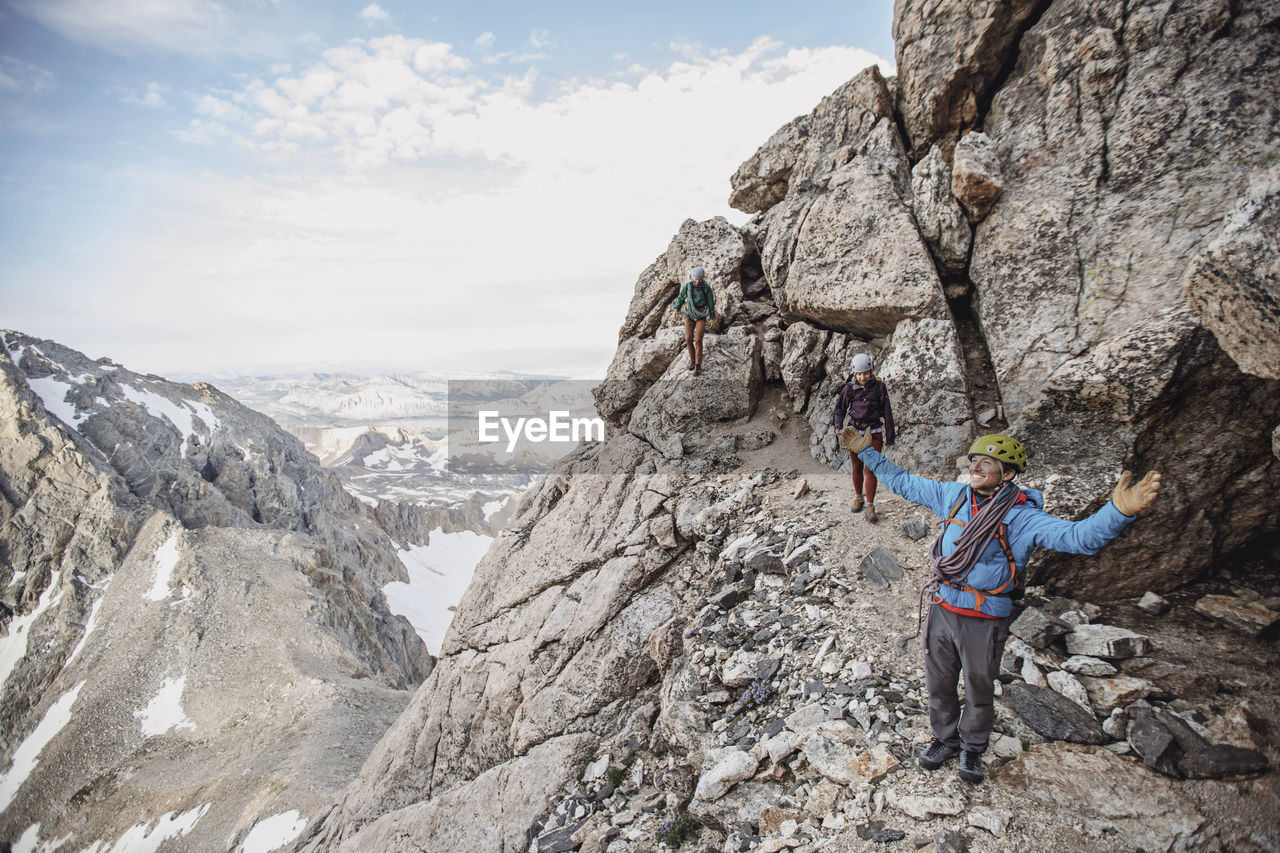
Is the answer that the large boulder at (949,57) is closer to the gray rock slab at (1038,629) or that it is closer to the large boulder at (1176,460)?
the large boulder at (1176,460)

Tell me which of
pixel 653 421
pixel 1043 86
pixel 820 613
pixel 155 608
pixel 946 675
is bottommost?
pixel 155 608

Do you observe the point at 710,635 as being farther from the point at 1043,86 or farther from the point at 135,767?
the point at 135,767

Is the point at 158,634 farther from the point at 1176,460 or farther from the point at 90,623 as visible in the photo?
the point at 1176,460

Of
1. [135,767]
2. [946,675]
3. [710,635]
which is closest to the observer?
[946,675]

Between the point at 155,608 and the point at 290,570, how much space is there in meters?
15.2

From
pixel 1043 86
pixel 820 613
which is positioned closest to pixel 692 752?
pixel 820 613

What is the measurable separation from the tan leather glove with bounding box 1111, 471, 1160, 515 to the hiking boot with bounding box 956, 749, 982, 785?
330cm

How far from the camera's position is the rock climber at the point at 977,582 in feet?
19.1

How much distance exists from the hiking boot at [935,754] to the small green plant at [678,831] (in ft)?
10.7

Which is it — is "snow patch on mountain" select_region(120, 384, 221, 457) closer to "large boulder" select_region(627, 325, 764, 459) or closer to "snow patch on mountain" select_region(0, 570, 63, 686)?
"snow patch on mountain" select_region(0, 570, 63, 686)

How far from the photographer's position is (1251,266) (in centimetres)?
686

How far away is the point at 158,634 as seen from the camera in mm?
65812

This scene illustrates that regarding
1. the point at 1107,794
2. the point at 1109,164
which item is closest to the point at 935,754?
the point at 1107,794

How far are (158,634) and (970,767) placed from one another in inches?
3552
